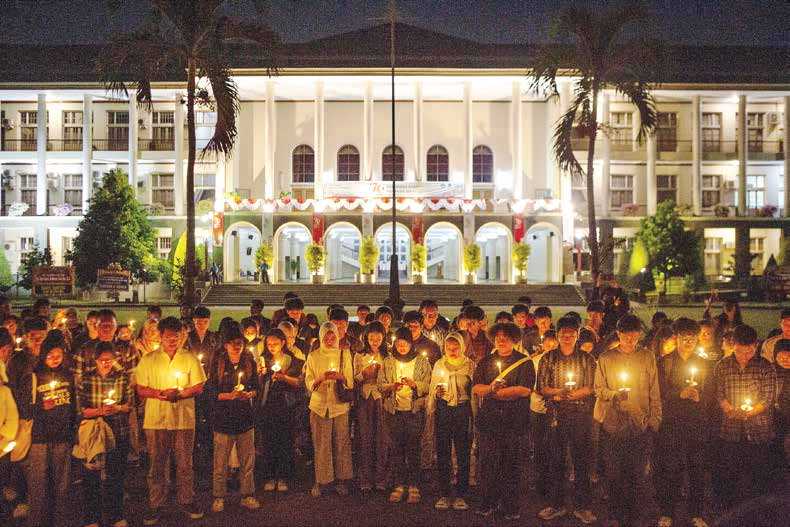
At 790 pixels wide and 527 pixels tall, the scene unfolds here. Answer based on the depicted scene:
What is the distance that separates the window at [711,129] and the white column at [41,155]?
35.8 m

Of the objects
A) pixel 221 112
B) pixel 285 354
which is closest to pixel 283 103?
pixel 221 112

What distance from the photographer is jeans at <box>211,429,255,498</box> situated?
6746 millimetres

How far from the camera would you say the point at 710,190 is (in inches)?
1519

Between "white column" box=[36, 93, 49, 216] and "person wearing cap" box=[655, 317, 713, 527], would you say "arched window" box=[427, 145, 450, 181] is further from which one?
"person wearing cap" box=[655, 317, 713, 527]

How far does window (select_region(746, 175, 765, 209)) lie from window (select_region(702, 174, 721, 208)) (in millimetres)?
1633

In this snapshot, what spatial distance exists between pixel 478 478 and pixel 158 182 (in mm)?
35215

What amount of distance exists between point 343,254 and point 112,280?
16151 millimetres

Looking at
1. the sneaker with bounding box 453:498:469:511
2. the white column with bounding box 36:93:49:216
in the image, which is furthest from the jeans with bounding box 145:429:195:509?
the white column with bounding box 36:93:49:216

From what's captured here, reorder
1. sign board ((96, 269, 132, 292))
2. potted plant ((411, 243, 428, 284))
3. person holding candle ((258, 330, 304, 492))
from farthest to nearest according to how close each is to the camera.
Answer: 1. potted plant ((411, 243, 428, 284))
2. sign board ((96, 269, 132, 292))
3. person holding candle ((258, 330, 304, 492))

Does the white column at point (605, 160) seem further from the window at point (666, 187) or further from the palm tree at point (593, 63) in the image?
the palm tree at point (593, 63)

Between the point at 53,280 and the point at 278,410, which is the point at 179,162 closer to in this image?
the point at 53,280

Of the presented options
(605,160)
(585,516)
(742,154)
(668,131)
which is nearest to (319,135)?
(605,160)

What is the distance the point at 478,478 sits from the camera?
7.01m

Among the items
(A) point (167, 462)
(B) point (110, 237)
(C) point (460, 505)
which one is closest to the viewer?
(A) point (167, 462)
